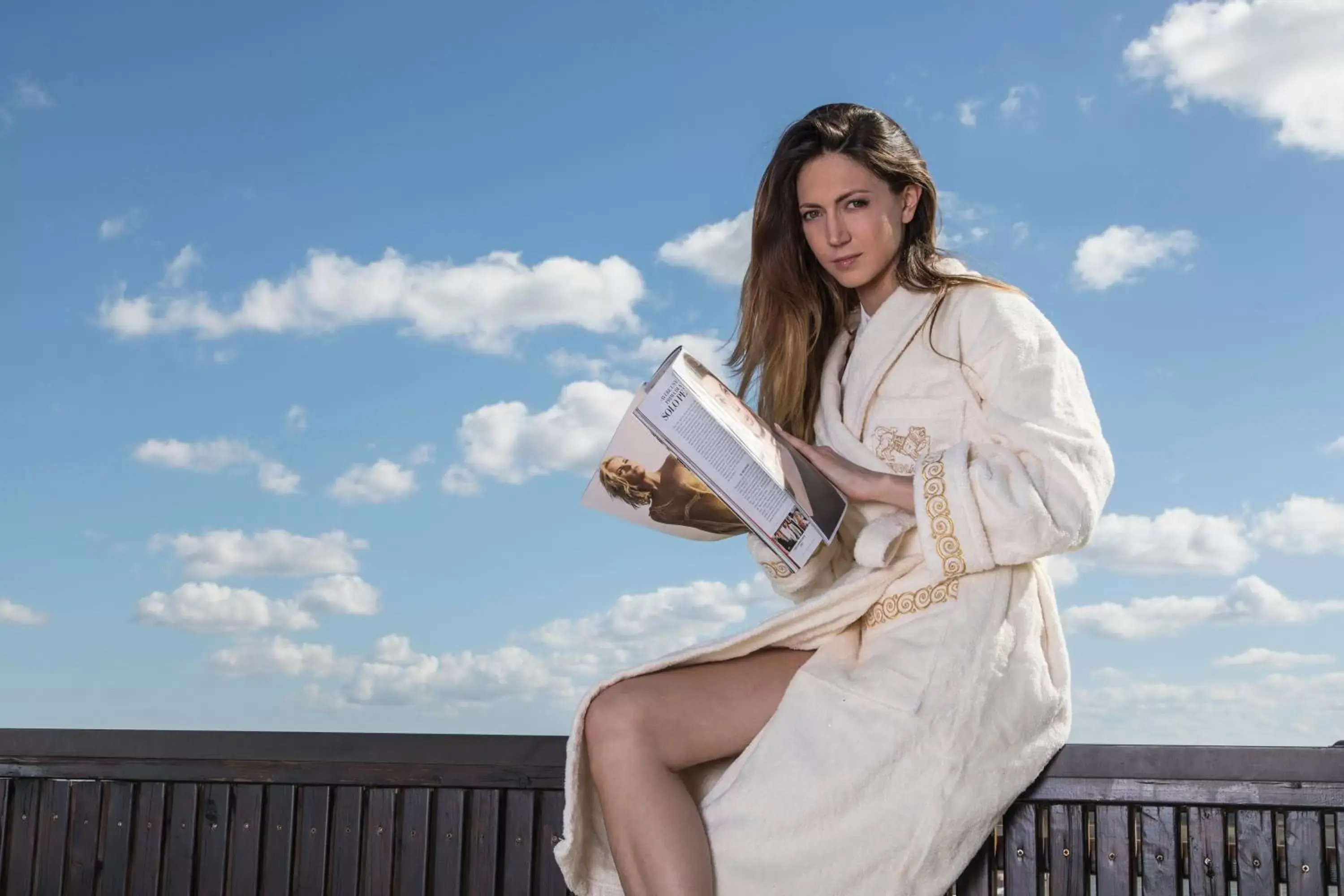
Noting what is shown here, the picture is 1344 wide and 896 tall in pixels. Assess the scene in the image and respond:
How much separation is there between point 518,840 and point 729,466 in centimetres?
103

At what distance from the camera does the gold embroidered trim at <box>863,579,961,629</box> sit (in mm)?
2029

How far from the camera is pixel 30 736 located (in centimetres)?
294

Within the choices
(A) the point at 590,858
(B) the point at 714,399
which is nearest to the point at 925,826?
(A) the point at 590,858

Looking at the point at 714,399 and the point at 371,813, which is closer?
the point at 714,399

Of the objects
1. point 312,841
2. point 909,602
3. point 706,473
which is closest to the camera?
point 706,473

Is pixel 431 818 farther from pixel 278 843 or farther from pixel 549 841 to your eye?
pixel 278 843

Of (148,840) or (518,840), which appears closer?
(518,840)

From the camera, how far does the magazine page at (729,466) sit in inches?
75.8

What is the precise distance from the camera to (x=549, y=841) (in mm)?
2520

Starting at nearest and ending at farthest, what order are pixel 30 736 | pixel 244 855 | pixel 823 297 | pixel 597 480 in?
pixel 597 480
pixel 823 297
pixel 244 855
pixel 30 736

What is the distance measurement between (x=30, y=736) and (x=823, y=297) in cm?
207

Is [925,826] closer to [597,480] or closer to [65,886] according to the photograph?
[597,480]

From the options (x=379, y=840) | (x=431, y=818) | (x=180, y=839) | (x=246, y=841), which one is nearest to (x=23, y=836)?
(x=180, y=839)

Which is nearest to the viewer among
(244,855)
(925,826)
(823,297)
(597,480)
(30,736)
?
(925,826)
